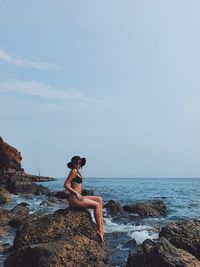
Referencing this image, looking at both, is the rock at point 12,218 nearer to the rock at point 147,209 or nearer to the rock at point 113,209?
the rock at point 113,209

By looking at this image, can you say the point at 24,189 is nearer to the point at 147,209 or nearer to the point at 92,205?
the point at 147,209

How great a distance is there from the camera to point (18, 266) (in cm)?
1080

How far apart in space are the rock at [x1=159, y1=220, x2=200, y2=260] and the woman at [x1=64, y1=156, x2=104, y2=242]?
91.1 inches

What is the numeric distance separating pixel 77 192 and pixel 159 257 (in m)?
3.64

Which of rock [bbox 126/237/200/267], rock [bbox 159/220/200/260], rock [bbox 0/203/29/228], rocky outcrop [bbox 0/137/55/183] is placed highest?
rocky outcrop [bbox 0/137/55/183]

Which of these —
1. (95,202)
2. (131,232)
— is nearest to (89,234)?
(95,202)

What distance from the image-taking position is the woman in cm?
1299

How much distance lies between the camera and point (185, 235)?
13.5 metres

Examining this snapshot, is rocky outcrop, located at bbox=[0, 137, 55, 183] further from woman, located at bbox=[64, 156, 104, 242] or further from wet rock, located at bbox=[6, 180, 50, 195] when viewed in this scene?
woman, located at bbox=[64, 156, 104, 242]

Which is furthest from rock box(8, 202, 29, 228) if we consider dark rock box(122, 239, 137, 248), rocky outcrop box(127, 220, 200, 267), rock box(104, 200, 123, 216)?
rocky outcrop box(127, 220, 200, 267)

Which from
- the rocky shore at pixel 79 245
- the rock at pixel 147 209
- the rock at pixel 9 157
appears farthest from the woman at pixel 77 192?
the rock at pixel 9 157

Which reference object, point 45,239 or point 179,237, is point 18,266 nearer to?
point 45,239

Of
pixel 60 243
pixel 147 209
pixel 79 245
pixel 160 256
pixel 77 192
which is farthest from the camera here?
pixel 147 209

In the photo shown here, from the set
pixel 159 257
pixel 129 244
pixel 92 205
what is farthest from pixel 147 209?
pixel 159 257
